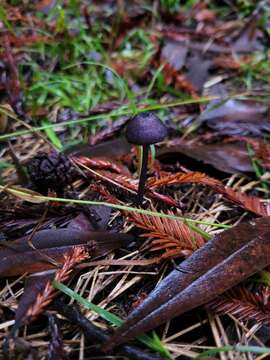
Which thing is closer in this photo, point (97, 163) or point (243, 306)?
point (243, 306)

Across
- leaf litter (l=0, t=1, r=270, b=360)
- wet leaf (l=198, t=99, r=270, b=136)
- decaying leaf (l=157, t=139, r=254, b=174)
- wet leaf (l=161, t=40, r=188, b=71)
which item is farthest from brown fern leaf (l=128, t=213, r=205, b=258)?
wet leaf (l=161, t=40, r=188, b=71)

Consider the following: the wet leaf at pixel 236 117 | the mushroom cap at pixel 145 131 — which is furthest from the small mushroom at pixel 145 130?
the wet leaf at pixel 236 117

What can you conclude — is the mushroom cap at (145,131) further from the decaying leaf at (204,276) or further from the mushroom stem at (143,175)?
the decaying leaf at (204,276)

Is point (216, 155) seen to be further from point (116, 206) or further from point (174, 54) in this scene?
point (174, 54)

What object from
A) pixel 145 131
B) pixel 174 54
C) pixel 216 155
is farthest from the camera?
pixel 174 54

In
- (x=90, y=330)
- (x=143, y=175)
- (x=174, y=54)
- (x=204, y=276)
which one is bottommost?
(x=90, y=330)

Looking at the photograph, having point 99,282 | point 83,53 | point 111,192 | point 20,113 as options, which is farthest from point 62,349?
point 83,53

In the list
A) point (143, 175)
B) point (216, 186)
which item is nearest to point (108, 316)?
point (143, 175)
